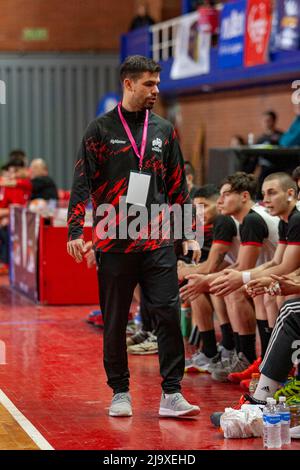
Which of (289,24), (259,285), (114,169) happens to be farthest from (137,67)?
(289,24)

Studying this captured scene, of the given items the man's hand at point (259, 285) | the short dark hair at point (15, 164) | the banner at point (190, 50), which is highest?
the banner at point (190, 50)

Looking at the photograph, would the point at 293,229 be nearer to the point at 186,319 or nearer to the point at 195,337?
the point at 195,337

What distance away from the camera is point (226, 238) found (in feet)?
28.0

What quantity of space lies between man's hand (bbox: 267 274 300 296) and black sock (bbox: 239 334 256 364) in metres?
1.54

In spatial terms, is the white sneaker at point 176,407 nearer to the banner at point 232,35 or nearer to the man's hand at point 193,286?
the man's hand at point 193,286

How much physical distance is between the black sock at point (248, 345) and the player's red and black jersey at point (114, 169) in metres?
1.78

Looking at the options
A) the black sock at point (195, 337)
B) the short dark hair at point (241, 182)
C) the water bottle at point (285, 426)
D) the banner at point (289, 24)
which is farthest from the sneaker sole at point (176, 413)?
the banner at point (289, 24)

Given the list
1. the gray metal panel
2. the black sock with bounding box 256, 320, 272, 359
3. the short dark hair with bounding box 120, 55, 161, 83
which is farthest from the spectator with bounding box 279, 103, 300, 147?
the gray metal panel

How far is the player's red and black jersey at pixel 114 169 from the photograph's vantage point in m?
6.67

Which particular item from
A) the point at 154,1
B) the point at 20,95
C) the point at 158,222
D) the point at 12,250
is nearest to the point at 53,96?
the point at 20,95

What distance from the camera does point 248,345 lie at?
27.2ft

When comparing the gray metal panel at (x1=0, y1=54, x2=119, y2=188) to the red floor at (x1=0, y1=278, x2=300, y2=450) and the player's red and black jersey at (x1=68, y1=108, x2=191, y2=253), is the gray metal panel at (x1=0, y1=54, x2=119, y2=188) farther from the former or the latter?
the player's red and black jersey at (x1=68, y1=108, x2=191, y2=253)

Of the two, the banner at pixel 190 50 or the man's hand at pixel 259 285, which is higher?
the banner at pixel 190 50
